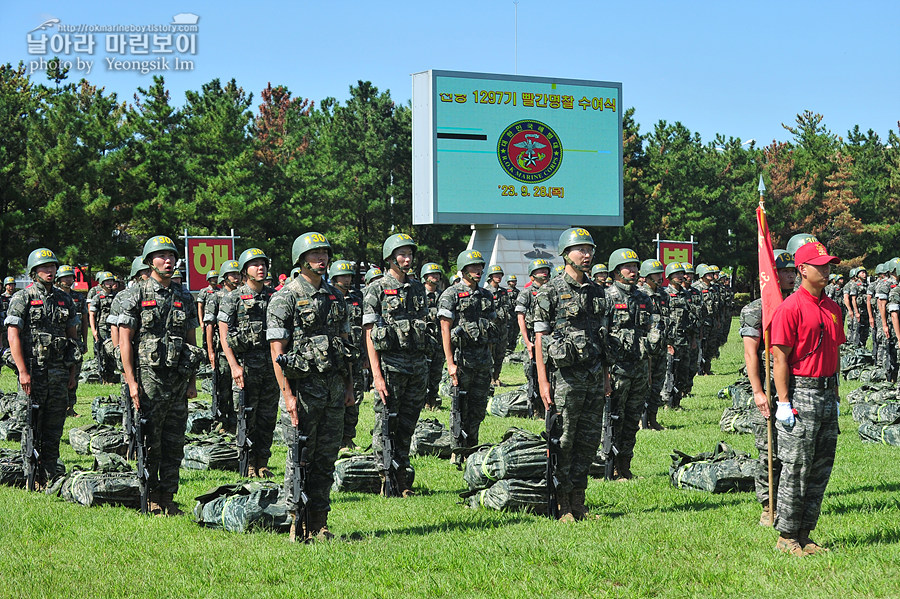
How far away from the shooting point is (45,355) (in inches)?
370

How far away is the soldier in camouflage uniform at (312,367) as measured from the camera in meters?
6.93

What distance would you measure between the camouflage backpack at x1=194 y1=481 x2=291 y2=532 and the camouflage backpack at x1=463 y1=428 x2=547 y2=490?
1940 millimetres

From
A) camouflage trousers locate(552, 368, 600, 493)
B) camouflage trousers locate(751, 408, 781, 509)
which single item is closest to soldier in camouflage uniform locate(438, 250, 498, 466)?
camouflage trousers locate(552, 368, 600, 493)

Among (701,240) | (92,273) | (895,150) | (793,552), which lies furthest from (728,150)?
(793,552)

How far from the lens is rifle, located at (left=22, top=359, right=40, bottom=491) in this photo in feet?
30.2

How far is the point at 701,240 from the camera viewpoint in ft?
179

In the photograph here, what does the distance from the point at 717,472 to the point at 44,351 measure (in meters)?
7.04

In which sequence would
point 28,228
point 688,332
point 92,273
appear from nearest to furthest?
point 688,332 → point 28,228 → point 92,273

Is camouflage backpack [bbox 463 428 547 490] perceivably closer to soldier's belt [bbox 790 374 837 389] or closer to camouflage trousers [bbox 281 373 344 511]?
camouflage trousers [bbox 281 373 344 511]

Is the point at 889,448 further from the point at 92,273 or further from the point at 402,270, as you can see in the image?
the point at 92,273

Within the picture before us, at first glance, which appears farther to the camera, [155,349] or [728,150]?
[728,150]

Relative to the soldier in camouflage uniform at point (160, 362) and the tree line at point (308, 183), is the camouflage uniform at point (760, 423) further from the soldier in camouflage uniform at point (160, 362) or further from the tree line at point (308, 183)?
the tree line at point (308, 183)

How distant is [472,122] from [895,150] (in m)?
43.5

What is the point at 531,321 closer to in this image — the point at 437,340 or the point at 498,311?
the point at 437,340
